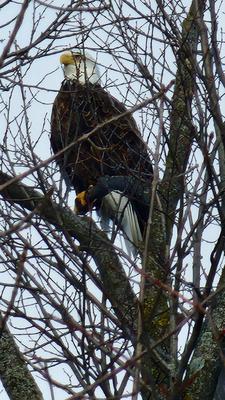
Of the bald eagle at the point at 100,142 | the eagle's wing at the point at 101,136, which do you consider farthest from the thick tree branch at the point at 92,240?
the eagle's wing at the point at 101,136

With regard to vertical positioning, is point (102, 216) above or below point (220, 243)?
above

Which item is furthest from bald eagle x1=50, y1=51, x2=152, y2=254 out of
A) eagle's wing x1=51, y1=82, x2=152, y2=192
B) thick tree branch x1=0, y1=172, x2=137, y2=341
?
thick tree branch x1=0, y1=172, x2=137, y2=341

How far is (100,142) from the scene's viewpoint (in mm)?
5344

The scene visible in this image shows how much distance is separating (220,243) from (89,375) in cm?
99

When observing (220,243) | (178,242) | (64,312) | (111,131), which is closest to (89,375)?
(64,312)

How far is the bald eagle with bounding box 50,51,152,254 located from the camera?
4.79 m

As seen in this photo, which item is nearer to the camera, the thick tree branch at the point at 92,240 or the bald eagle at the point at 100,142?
the thick tree branch at the point at 92,240

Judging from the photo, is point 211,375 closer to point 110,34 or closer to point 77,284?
point 77,284

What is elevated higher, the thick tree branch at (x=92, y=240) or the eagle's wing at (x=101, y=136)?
the eagle's wing at (x=101, y=136)

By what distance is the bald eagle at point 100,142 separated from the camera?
189 inches

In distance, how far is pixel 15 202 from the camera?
14.8 ft

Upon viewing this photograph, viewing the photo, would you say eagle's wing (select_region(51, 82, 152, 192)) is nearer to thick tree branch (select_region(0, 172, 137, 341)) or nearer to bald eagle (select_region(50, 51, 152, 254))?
bald eagle (select_region(50, 51, 152, 254))

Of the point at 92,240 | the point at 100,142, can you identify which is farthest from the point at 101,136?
the point at 92,240

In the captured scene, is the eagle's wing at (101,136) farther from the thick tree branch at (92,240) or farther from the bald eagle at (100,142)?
the thick tree branch at (92,240)
